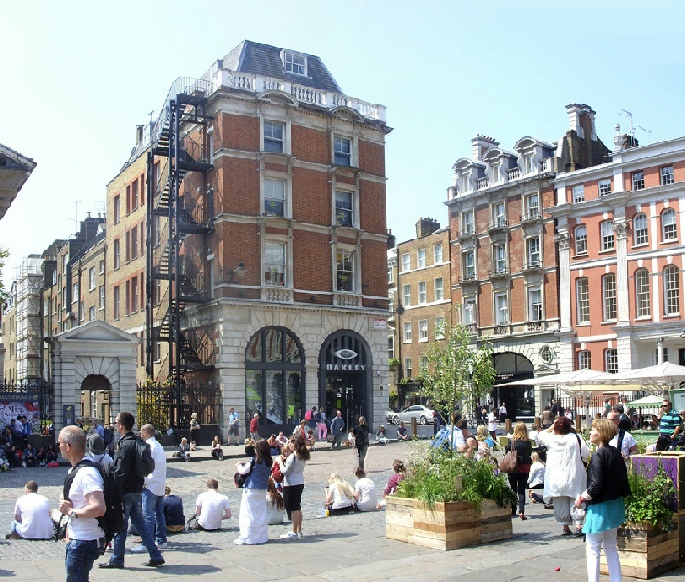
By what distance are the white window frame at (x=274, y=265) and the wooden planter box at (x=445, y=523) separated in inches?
1076

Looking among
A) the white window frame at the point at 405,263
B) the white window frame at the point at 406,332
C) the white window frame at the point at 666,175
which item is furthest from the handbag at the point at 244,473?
the white window frame at the point at 405,263

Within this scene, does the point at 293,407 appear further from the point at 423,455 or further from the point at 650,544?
the point at 650,544

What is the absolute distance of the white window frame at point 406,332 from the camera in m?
65.6

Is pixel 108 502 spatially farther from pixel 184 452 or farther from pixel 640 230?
pixel 640 230

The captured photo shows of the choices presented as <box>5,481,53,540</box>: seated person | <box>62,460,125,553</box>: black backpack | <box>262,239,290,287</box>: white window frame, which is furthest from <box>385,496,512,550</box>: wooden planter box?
<box>262,239,290,287</box>: white window frame

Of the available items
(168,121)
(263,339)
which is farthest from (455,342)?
(168,121)

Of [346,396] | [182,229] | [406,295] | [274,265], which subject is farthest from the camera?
[406,295]

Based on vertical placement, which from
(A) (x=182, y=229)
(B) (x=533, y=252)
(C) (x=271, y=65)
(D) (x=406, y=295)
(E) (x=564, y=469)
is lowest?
(E) (x=564, y=469)

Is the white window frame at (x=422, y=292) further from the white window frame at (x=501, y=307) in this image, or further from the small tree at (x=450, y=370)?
the small tree at (x=450, y=370)

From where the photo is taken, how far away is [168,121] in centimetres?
4259

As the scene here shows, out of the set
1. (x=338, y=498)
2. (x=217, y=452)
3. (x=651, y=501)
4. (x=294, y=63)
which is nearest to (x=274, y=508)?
(x=338, y=498)

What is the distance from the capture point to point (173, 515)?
14.4 m

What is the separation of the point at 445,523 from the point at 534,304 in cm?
4312

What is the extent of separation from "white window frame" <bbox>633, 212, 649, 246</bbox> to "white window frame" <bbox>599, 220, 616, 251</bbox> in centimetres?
137
